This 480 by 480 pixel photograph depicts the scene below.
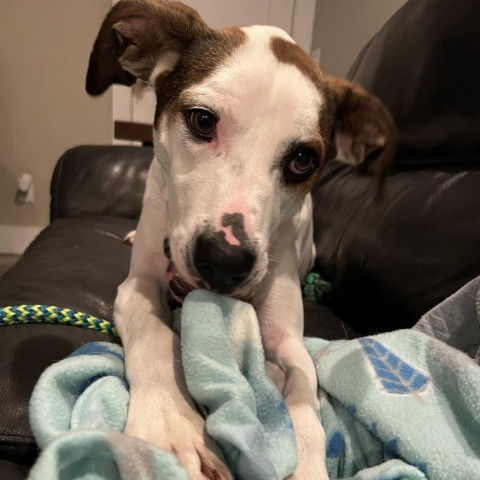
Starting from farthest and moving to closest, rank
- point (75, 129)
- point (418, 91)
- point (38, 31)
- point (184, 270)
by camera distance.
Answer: point (75, 129), point (38, 31), point (418, 91), point (184, 270)

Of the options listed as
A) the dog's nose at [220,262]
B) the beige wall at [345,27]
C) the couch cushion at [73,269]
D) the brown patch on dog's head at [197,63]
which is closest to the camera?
the dog's nose at [220,262]

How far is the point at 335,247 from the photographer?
5.75ft

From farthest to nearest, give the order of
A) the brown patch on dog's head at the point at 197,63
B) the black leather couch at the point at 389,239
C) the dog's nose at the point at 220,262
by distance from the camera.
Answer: the brown patch on dog's head at the point at 197,63 → the black leather couch at the point at 389,239 → the dog's nose at the point at 220,262

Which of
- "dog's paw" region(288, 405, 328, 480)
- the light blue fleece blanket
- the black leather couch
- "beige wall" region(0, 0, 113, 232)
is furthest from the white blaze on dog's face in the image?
"beige wall" region(0, 0, 113, 232)

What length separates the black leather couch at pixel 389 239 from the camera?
997 mm

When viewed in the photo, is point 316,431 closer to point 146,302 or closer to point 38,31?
point 146,302

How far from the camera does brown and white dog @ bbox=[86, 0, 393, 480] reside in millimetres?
807

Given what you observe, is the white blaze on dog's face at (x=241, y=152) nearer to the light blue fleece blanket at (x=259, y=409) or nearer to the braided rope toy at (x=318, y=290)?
the light blue fleece blanket at (x=259, y=409)

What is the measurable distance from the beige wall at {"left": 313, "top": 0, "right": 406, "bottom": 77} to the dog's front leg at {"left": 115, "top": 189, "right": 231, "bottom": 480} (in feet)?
7.45

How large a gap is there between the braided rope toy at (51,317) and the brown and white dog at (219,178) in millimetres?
71

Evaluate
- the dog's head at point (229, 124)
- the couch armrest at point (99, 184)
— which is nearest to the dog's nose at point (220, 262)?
the dog's head at point (229, 124)

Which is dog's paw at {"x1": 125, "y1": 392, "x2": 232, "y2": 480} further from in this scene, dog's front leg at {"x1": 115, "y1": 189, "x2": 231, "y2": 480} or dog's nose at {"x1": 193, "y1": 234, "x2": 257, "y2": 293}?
dog's nose at {"x1": 193, "y1": 234, "x2": 257, "y2": 293}

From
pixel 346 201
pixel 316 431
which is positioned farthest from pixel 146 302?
pixel 346 201

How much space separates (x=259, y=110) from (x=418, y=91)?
750mm
